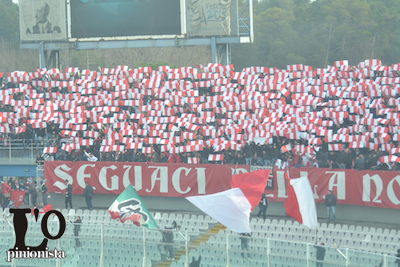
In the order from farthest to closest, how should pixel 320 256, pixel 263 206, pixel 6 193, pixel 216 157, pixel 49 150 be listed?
1. pixel 49 150
2. pixel 6 193
3. pixel 216 157
4. pixel 263 206
5. pixel 320 256

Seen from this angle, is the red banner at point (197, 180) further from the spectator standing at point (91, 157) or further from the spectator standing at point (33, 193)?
the spectator standing at point (33, 193)

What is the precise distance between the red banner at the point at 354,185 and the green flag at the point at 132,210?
7.80 m

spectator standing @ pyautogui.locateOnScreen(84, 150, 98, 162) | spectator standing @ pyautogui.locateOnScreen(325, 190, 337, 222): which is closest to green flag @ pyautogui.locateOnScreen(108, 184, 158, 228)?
spectator standing @ pyautogui.locateOnScreen(325, 190, 337, 222)

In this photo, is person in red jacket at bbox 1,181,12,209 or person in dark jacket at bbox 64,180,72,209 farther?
person in red jacket at bbox 1,181,12,209

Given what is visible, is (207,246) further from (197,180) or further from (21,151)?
(21,151)

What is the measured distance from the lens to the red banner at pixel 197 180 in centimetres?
2430

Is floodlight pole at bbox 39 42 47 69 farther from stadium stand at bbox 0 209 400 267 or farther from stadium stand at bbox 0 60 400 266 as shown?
stadium stand at bbox 0 209 400 267

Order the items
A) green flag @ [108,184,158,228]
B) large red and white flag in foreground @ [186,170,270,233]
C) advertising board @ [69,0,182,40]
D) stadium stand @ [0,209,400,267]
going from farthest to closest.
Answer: advertising board @ [69,0,182,40] < green flag @ [108,184,158,228] < large red and white flag in foreground @ [186,170,270,233] < stadium stand @ [0,209,400,267]

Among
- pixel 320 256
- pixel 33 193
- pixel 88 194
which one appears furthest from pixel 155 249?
pixel 33 193

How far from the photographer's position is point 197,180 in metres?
27.4

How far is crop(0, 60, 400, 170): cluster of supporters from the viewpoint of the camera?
2695 centimetres

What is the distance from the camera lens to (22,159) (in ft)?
103

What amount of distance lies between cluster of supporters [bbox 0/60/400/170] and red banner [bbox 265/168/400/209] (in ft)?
1.90

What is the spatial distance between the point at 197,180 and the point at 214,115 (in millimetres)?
4003
